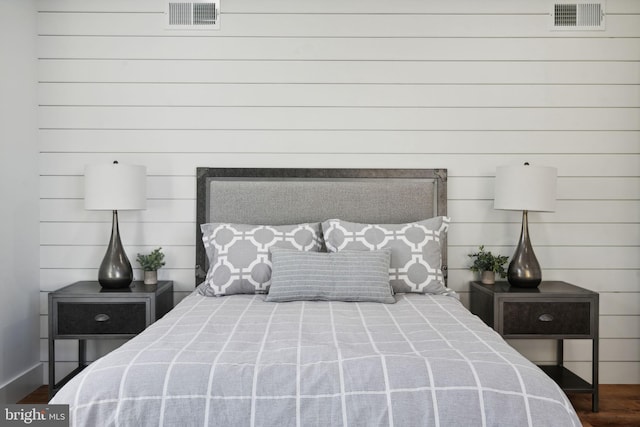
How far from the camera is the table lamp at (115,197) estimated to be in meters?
2.81

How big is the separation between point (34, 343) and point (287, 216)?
1.82 m

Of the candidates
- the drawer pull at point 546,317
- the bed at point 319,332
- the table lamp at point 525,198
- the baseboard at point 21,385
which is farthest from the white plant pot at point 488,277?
the baseboard at point 21,385

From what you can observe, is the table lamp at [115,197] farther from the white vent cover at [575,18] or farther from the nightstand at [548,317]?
the white vent cover at [575,18]

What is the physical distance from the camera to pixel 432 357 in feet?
5.07

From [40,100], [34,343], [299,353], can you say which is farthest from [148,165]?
[299,353]

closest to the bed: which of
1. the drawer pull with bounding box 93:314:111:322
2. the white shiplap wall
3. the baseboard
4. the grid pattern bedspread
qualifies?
the grid pattern bedspread

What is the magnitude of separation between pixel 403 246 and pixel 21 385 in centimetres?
244

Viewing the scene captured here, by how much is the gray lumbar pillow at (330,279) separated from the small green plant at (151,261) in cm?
93

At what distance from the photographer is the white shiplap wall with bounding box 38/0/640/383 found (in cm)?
317

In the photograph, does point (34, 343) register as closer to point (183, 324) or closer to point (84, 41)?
point (183, 324)

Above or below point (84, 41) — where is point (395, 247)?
below

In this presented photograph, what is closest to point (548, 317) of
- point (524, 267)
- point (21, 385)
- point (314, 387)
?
point (524, 267)

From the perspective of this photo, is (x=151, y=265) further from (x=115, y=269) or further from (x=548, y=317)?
(x=548, y=317)

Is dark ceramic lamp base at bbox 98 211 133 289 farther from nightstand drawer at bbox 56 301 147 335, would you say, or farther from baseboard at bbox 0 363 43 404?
baseboard at bbox 0 363 43 404
